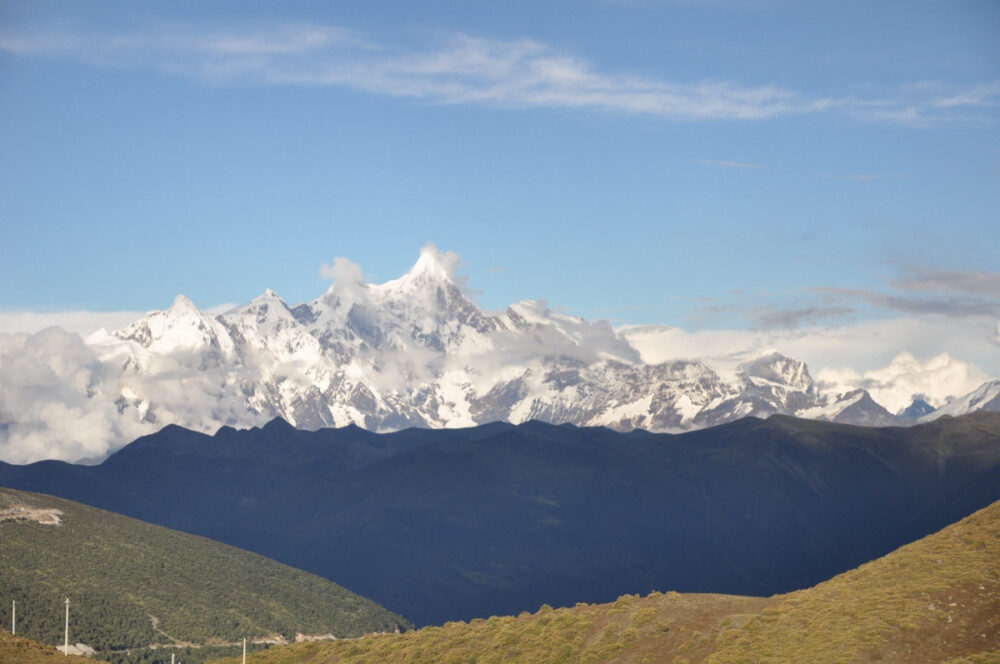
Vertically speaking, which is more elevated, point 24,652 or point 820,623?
point 820,623

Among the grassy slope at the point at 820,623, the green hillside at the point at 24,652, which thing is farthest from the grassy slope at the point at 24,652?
the grassy slope at the point at 820,623

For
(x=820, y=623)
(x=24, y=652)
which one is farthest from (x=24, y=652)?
(x=820, y=623)

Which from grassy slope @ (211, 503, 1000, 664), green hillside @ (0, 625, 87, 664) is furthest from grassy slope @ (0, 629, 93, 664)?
grassy slope @ (211, 503, 1000, 664)

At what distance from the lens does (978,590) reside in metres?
131

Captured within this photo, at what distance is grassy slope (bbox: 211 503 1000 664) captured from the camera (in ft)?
412

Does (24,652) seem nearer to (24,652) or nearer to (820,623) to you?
(24,652)

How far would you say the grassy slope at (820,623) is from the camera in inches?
4943

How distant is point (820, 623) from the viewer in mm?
138500

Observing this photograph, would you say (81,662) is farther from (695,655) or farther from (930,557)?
(930,557)

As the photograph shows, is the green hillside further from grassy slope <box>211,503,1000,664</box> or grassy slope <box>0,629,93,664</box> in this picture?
grassy slope <box>211,503,1000,664</box>

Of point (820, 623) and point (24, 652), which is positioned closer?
point (820, 623)

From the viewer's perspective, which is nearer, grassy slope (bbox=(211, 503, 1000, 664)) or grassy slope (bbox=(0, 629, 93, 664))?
grassy slope (bbox=(211, 503, 1000, 664))

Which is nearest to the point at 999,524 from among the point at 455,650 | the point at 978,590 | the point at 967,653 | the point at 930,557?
the point at 930,557

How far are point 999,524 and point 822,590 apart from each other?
21.8m
